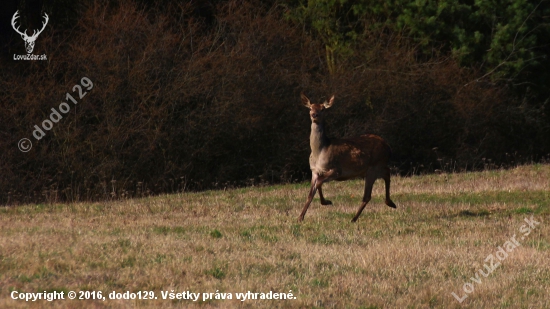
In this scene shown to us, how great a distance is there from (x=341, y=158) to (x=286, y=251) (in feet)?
9.31

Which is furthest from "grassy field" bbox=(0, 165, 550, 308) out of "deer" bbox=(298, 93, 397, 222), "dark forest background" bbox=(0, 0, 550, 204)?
"dark forest background" bbox=(0, 0, 550, 204)

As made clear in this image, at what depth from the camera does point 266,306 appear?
805cm

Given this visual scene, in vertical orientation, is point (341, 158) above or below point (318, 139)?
below

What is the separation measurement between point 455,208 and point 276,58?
11.1 meters

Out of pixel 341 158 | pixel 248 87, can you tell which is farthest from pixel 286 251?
pixel 248 87

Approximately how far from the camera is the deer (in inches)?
517

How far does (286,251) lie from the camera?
1070cm

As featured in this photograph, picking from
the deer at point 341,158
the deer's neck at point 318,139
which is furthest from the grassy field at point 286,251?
the deer's neck at point 318,139

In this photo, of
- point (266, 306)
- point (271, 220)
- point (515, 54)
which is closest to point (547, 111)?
point (515, 54)

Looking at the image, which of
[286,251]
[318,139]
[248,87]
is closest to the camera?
[286,251]

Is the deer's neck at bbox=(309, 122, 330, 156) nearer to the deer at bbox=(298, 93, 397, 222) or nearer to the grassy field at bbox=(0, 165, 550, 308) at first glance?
the deer at bbox=(298, 93, 397, 222)

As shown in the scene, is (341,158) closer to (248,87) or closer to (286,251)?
(286,251)

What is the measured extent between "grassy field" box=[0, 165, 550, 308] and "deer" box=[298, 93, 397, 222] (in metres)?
0.63

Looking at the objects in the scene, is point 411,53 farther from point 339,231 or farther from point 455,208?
point 339,231
